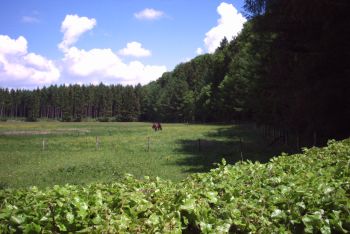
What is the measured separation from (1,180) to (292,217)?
16526 mm

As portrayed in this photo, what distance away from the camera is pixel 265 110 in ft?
104

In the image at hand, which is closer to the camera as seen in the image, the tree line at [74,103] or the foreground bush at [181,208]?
the foreground bush at [181,208]

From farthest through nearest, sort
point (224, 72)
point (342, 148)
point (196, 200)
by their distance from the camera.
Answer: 1. point (224, 72)
2. point (342, 148)
3. point (196, 200)

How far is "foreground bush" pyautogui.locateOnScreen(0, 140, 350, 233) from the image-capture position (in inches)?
106

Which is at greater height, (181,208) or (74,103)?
(74,103)

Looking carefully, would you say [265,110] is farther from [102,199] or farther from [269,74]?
[102,199]

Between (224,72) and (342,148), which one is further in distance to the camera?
(224,72)

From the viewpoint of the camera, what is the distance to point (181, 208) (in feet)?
9.64

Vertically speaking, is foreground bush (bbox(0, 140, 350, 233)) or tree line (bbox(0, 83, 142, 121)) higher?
tree line (bbox(0, 83, 142, 121))

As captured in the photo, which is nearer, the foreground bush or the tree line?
the foreground bush

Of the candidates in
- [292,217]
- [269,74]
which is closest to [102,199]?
[292,217]

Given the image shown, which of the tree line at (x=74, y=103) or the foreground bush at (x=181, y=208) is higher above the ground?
the tree line at (x=74, y=103)

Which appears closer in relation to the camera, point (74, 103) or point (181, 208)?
point (181, 208)

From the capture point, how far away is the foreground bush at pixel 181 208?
8.83 feet
